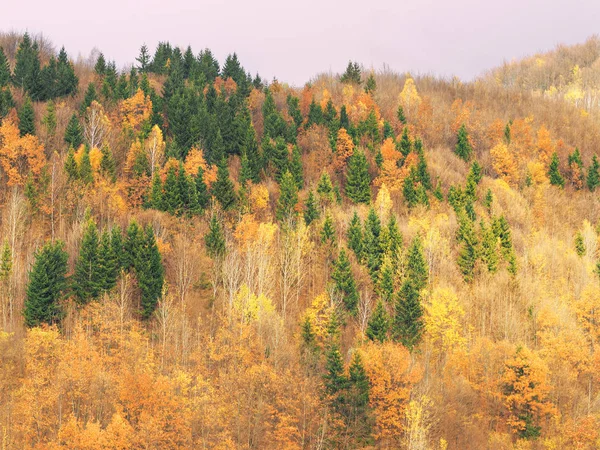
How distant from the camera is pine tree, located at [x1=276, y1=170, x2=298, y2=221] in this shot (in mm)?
72838

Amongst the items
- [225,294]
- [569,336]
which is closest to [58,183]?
[225,294]

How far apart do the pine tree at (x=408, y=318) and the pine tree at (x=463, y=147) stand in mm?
48357

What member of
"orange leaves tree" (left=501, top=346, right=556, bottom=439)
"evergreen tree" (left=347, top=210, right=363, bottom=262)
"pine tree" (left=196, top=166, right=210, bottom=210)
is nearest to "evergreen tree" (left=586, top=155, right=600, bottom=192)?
"evergreen tree" (left=347, top=210, right=363, bottom=262)

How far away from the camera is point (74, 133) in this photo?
7694 centimetres

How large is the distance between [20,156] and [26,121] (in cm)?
627

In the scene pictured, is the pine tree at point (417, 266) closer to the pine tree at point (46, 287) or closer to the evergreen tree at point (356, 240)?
the evergreen tree at point (356, 240)

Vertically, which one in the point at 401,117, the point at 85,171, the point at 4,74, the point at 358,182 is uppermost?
the point at 4,74

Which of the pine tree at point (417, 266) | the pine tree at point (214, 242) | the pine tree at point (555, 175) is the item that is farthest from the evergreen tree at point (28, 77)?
the pine tree at point (555, 175)

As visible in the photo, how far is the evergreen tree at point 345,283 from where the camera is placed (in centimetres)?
5988

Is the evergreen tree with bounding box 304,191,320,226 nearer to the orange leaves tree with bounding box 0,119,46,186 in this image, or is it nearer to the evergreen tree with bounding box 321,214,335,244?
the evergreen tree with bounding box 321,214,335,244

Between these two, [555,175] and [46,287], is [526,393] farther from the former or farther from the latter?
[555,175]

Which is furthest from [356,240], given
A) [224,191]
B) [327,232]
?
[224,191]

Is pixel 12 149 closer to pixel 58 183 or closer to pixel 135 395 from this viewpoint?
pixel 58 183

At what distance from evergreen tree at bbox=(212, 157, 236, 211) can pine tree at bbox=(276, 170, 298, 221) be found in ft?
18.8
